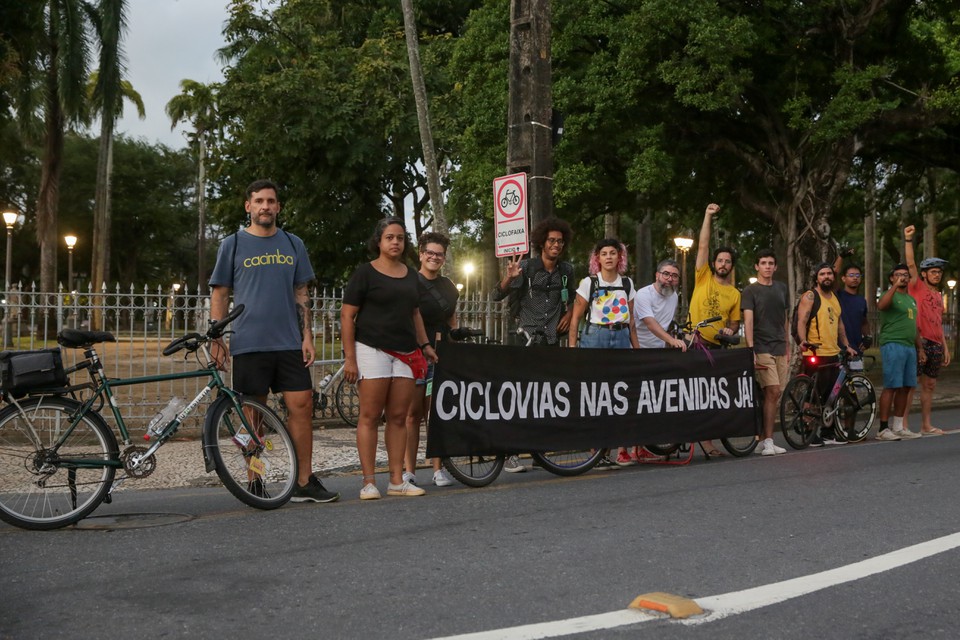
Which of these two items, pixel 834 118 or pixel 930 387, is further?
pixel 834 118

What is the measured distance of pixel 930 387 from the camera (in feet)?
39.7

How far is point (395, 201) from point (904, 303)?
2569 centimetres

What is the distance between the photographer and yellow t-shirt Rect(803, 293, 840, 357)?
10.4 meters

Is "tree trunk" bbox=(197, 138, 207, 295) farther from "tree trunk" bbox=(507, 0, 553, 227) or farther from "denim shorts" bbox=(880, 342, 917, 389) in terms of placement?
"denim shorts" bbox=(880, 342, 917, 389)

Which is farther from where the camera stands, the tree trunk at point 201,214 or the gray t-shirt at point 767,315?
the tree trunk at point 201,214

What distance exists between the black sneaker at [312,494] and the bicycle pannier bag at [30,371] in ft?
5.39

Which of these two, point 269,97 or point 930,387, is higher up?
point 269,97

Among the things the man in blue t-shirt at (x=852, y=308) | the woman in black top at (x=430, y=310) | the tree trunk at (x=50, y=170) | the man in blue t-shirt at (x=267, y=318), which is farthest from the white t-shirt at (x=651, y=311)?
the tree trunk at (x=50, y=170)

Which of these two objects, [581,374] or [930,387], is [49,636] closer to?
[581,374]

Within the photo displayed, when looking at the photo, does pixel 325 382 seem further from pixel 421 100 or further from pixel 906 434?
pixel 421 100

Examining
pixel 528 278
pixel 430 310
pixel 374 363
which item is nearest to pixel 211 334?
pixel 374 363

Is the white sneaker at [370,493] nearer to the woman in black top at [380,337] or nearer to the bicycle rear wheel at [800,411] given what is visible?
the woman in black top at [380,337]

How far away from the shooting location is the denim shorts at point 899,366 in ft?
37.1

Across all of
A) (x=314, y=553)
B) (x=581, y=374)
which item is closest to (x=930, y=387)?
(x=581, y=374)
